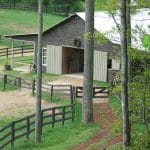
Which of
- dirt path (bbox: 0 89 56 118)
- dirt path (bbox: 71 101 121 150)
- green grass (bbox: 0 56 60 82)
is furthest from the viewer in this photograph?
green grass (bbox: 0 56 60 82)

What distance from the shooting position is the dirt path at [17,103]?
27.9m

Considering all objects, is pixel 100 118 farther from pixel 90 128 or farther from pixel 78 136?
pixel 78 136

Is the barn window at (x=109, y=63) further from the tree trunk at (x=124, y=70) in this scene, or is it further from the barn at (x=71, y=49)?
the tree trunk at (x=124, y=70)

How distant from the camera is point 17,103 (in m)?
30.0

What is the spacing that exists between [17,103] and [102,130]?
368 inches

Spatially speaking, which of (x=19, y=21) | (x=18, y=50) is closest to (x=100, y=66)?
(x=18, y=50)

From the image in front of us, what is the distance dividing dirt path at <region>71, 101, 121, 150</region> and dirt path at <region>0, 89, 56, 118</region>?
3.61m

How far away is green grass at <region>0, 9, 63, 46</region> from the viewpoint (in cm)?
6534

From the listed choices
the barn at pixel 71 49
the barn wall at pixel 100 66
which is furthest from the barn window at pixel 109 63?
the barn wall at pixel 100 66

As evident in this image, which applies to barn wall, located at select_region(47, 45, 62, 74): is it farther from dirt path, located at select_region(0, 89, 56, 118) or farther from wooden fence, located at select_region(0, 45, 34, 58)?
wooden fence, located at select_region(0, 45, 34, 58)

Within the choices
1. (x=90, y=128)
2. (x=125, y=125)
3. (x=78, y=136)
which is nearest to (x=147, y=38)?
(x=125, y=125)

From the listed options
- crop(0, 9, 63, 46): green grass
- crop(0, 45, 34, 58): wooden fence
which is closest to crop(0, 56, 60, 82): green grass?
crop(0, 45, 34, 58): wooden fence

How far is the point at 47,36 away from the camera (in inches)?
1636

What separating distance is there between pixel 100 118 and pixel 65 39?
53.0ft
